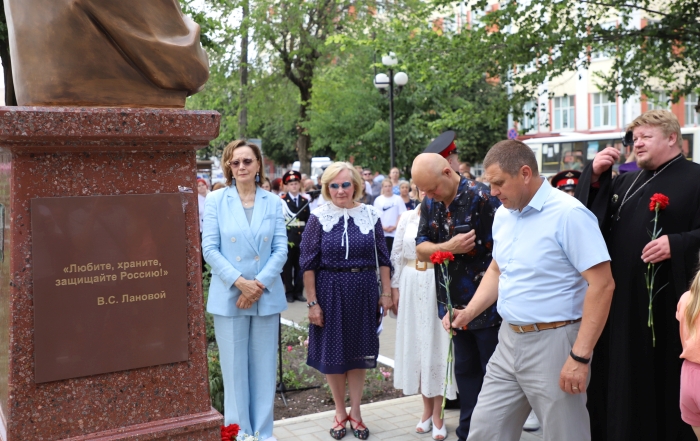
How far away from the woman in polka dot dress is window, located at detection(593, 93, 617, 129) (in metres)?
36.5

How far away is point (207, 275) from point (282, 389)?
213 cm

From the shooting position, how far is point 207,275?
324 inches

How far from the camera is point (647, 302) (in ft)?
14.5

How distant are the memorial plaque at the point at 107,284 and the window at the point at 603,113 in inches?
1533

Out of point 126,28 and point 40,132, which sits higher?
point 126,28

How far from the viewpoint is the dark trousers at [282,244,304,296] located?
11906 mm

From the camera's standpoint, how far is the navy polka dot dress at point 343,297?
545cm

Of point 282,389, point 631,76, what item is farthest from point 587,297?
point 631,76

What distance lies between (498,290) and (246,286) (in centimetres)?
170

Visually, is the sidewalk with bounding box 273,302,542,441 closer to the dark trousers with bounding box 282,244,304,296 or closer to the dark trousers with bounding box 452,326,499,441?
the dark trousers with bounding box 452,326,499,441

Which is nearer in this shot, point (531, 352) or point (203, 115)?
point (203, 115)

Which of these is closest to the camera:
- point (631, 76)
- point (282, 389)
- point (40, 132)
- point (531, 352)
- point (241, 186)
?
point (40, 132)

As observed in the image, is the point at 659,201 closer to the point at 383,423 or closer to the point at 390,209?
the point at 383,423

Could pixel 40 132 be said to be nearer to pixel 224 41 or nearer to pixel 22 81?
pixel 22 81
